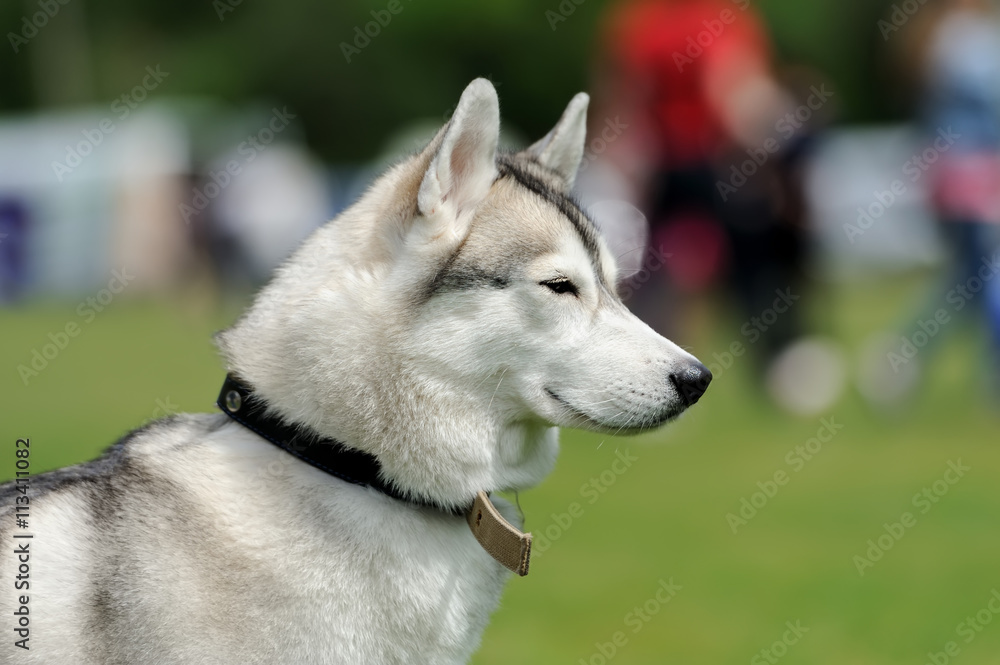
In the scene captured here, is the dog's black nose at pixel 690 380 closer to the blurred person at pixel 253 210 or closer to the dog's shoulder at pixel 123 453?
the dog's shoulder at pixel 123 453

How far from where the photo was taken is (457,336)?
9.69 feet

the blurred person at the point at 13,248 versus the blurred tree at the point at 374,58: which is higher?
the blurred tree at the point at 374,58

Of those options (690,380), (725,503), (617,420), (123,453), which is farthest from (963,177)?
(123,453)

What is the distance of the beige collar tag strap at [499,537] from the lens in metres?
2.88

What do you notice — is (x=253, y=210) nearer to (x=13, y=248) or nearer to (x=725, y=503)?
(x=13, y=248)

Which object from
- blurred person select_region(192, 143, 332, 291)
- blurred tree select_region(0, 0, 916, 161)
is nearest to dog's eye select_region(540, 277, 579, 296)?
blurred person select_region(192, 143, 332, 291)

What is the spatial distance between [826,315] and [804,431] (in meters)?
2.96

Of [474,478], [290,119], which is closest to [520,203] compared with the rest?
[474,478]

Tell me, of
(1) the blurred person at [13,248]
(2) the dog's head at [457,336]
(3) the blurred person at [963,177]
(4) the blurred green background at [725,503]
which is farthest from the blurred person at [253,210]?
(2) the dog's head at [457,336]

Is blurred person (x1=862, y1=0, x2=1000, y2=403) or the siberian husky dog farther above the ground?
blurred person (x1=862, y1=0, x2=1000, y2=403)

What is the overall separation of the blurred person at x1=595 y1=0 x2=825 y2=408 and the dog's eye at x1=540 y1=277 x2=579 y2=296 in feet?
17.0

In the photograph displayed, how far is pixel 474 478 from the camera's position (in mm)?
2986

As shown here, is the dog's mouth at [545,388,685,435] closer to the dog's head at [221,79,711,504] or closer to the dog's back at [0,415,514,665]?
the dog's head at [221,79,711,504]

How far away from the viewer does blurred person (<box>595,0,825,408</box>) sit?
8141 mm
